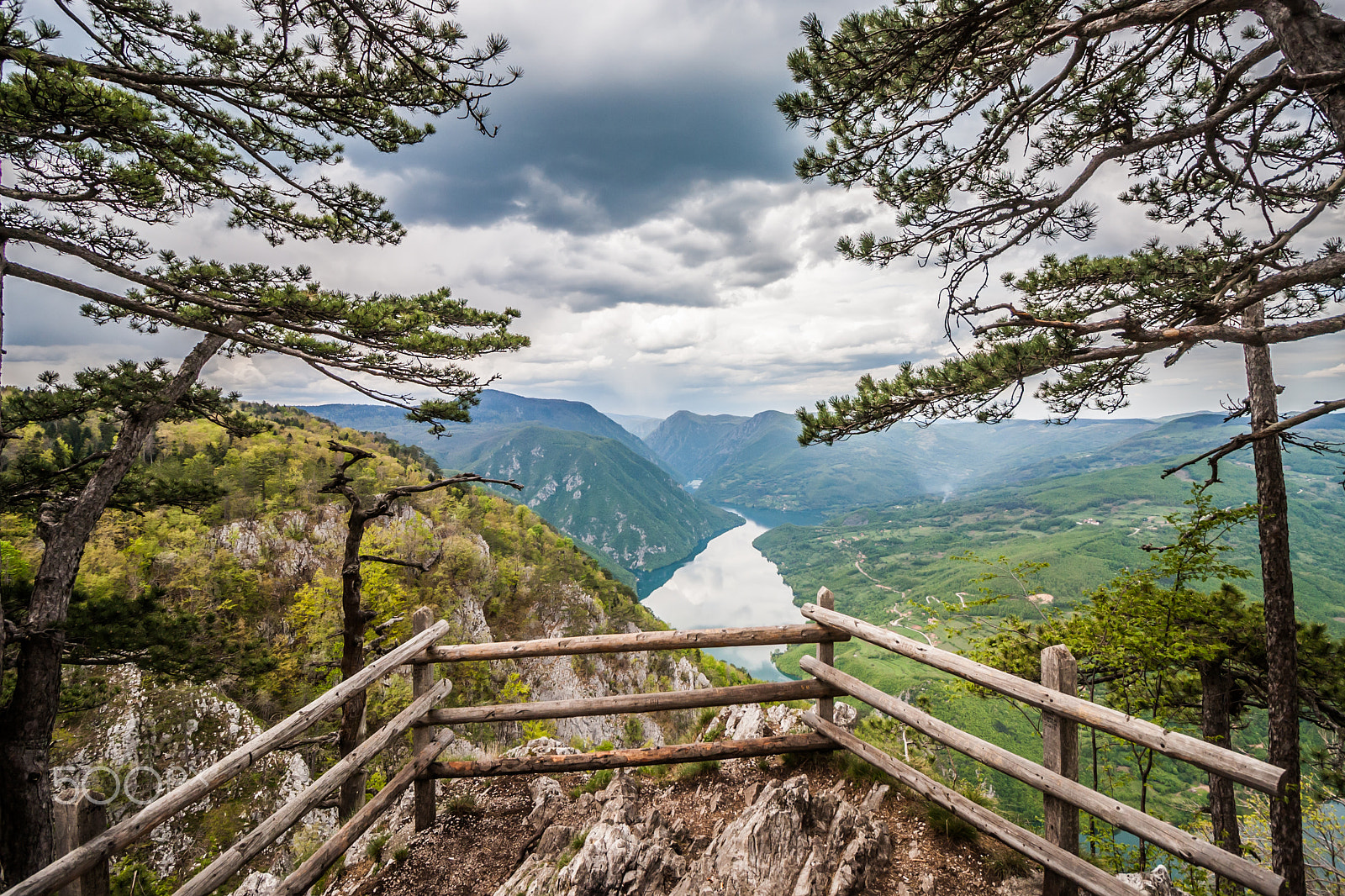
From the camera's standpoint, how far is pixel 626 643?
14.4ft

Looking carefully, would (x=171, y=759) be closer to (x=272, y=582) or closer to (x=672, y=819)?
(x=272, y=582)

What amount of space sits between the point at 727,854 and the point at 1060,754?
2.33 m

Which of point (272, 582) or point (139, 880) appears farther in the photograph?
point (272, 582)

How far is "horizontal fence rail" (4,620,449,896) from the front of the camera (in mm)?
2066

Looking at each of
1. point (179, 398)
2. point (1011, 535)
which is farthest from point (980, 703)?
point (1011, 535)

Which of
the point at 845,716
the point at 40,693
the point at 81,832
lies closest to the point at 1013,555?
the point at 845,716

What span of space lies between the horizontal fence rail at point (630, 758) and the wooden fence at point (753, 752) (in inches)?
0.5

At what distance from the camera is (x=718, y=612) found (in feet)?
262

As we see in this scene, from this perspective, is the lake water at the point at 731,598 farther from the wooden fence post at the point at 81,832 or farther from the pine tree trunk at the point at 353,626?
the wooden fence post at the point at 81,832

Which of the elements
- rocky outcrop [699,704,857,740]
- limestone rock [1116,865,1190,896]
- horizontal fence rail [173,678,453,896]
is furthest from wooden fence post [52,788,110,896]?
limestone rock [1116,865,1190,896]

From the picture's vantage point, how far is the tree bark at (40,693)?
5.14 meters

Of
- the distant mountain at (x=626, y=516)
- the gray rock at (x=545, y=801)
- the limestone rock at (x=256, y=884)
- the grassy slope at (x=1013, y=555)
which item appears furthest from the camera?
the distant mountain at (x=626, y=516)

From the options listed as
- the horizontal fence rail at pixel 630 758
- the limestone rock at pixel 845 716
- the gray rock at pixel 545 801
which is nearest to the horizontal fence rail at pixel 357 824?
the horizontal fence rail at pixel 630 758

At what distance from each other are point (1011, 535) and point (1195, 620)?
137m
